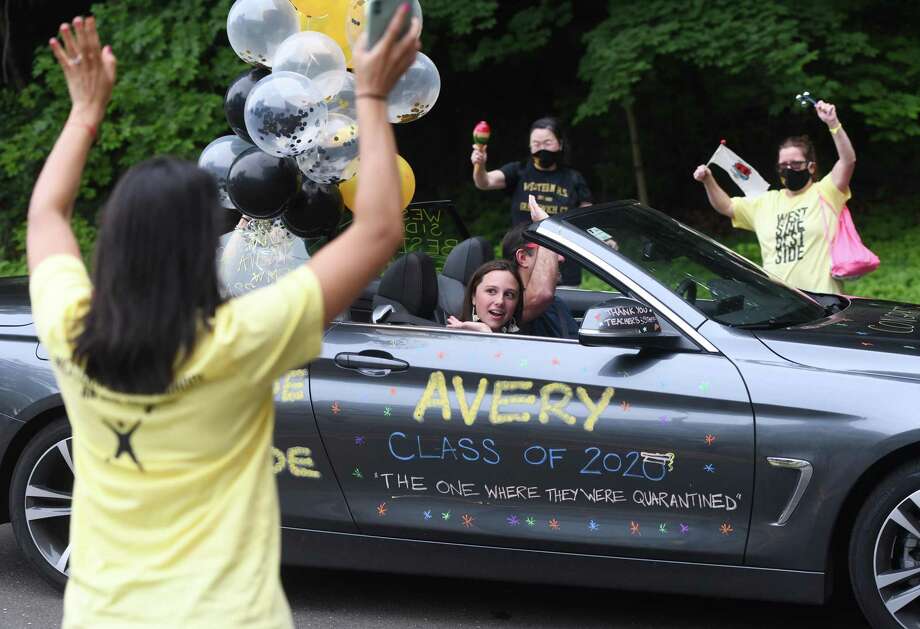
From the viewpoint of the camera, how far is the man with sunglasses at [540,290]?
499 cm

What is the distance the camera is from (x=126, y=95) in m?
12.3

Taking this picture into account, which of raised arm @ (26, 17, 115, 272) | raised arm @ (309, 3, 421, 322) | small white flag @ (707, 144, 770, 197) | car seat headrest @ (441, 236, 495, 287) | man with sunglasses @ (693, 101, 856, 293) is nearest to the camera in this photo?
raised arm @ (309, 3, 421, 322)

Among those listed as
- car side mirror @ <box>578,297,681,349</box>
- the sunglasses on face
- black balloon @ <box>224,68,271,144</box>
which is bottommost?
car side mirror @ <box>578,297,681,349</box>

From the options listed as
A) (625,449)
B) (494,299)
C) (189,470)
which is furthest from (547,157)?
(189,470)

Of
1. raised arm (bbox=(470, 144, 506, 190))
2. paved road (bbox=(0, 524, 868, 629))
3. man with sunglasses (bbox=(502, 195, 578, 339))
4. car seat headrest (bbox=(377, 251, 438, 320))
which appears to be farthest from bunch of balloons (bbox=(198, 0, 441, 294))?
raised arm (bbox=(470, 144, 506, 190))

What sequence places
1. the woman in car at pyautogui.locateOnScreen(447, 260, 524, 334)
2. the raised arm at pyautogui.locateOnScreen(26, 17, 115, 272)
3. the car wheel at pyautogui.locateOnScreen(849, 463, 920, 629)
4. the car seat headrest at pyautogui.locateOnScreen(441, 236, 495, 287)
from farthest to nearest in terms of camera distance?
the car seat headrest at pyautogui.locateOnScreen(441, 236, 495, 287)
the woman in car at pyautogui.locateOnScreen(447, 260, 524, 334)
the car wheel at pyautogui.locateOnScreen(849, 463, 920, 629)
the raised arm at pyautogui.locateOnScreen(26, 17, 115, 272)

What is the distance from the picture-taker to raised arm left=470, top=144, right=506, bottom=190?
21.8ft

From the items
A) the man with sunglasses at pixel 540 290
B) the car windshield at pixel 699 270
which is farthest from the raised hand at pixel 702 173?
the man with sunglasses at pixel 540 290

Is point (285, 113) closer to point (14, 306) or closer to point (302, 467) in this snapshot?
point (302, 467)

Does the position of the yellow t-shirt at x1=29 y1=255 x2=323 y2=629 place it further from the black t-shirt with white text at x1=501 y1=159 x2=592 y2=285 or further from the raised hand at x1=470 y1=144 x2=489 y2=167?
the black t-shirt with white text at x1=501 y1=159 x2=592 y2=285

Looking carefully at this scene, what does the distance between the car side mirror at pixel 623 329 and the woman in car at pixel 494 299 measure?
2.27 ft

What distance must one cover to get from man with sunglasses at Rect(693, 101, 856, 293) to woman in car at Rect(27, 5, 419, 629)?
440 centimetres

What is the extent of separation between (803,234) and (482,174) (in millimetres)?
1788

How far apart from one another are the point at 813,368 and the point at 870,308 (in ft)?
3.60
